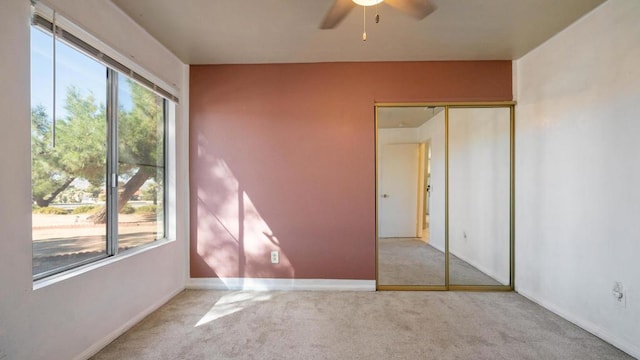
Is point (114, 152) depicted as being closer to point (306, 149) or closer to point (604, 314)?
point (306, 149)

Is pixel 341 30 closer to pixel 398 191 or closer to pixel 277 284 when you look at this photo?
pixel 398 191

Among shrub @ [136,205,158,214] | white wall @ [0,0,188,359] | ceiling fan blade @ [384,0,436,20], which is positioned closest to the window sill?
white wall @ [0,0,188,359]

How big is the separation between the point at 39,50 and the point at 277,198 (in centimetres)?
210

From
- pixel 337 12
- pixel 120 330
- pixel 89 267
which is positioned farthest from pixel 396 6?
pixel 120 330

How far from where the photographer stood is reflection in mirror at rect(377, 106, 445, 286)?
10.3ft

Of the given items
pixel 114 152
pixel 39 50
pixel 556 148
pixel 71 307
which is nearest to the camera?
pixel 39 50

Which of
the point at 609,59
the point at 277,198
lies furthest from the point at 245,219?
the point at 609,59

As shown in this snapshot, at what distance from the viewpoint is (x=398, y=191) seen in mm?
3227

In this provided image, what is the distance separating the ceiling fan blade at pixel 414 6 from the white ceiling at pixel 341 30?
514 millimetres

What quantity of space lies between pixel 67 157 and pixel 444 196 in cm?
333

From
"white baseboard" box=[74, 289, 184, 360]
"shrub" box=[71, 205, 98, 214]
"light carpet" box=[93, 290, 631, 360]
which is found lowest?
"light carpet" box=[93, 290, 631, 360]

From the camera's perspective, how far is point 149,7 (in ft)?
6.96

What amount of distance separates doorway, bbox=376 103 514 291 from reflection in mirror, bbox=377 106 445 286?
1 cm

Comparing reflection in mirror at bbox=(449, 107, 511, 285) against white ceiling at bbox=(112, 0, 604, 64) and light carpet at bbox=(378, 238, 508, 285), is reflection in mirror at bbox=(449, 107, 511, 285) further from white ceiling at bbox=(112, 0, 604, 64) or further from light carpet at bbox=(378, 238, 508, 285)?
white ceiling at bbox=(112, 0, 604, 64)
